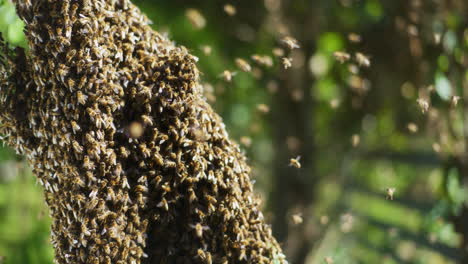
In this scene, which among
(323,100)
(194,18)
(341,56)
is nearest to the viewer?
(341,56)

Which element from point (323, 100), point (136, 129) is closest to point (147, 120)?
point (136, 129)

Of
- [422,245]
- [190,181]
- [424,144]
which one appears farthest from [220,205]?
[424,144]

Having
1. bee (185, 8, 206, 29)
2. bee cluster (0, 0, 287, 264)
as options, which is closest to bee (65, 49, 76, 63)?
bee cluster (0, 0, 287, 264)

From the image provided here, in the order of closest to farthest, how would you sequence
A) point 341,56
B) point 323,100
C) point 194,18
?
point 341,56 < point 194,18 < point 323,100

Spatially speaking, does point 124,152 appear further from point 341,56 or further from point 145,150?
point 341,56

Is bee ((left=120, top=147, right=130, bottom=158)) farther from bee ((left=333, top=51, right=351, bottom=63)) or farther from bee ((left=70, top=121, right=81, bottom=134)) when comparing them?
bee ((left=333, top=51, right=351, bottom=63))

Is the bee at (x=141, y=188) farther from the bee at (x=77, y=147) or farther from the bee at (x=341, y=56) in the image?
the bee at (x=341, y=56)
